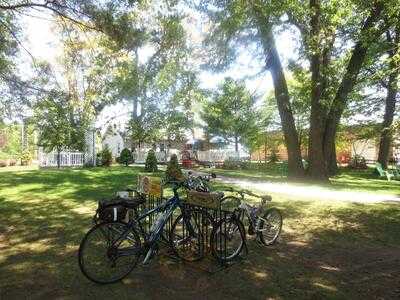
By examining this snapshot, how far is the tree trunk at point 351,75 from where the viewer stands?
16.9 meters

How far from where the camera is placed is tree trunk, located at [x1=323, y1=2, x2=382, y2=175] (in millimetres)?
16898

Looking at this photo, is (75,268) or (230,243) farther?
(230,243)

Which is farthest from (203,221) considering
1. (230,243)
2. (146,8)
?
(146,8)

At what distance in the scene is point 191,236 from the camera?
6859mm

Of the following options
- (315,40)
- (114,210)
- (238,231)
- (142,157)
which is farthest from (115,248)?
(142,157)

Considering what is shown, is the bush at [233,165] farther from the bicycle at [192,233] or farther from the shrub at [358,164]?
the bicycle at [192,233]

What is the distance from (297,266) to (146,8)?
9138mm

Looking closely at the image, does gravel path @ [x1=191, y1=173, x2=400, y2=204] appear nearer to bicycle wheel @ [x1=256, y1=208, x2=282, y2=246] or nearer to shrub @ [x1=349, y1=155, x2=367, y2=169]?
bicycle wheel @ [x1=256, y1=208, x2=282, y2=246]

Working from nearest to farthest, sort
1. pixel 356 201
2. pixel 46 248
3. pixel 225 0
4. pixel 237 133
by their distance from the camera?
1. pixel 46 248
2. pixel 356 201
3. pixel 225 0
4. pixel 237 133

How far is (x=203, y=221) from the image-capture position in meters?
6.69

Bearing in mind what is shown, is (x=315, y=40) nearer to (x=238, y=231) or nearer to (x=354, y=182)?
(x=354, y=182)

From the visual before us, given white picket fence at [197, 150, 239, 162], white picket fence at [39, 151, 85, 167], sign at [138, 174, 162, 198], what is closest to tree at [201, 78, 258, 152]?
white picket fence at [197, 150, 239, 162]

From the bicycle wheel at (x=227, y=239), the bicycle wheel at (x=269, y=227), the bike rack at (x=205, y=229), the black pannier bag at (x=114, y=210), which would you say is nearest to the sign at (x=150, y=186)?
the bike rack at (x=205, y=229)

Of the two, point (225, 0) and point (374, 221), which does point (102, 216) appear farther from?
point (225, 0)
